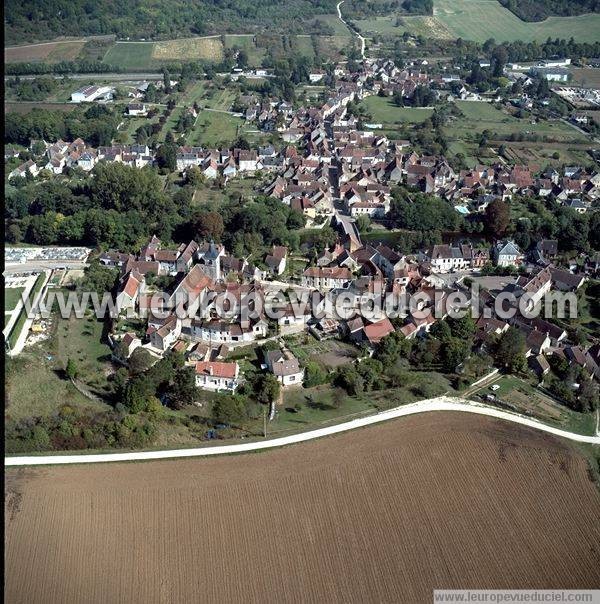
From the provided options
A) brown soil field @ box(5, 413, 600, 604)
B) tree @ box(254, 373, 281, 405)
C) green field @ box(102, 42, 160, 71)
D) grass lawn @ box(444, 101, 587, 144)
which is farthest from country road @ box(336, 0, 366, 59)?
brown soil field @ box(5, 413, 600, 604)

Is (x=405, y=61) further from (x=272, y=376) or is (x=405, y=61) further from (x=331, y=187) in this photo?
(x=272, y=376)


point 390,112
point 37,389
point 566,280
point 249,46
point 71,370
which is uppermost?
point 249,46

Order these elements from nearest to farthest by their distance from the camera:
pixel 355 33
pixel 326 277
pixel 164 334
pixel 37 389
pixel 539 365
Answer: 1. pixel 37 389
2. pixel 539 365
3. pixel 164 334
4. pixel 326 277
5. pixel 355 33

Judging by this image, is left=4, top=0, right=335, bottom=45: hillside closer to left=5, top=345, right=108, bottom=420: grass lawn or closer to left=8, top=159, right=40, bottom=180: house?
left=8, top=159, right=40, bottom=180: house

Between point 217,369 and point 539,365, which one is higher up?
point 539,365

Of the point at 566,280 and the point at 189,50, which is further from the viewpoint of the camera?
the point at 189,50

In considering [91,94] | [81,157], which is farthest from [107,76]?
[81,157]

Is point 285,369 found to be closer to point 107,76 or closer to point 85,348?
point 85,348

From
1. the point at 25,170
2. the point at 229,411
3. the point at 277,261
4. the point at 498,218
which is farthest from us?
the point at 25,170
